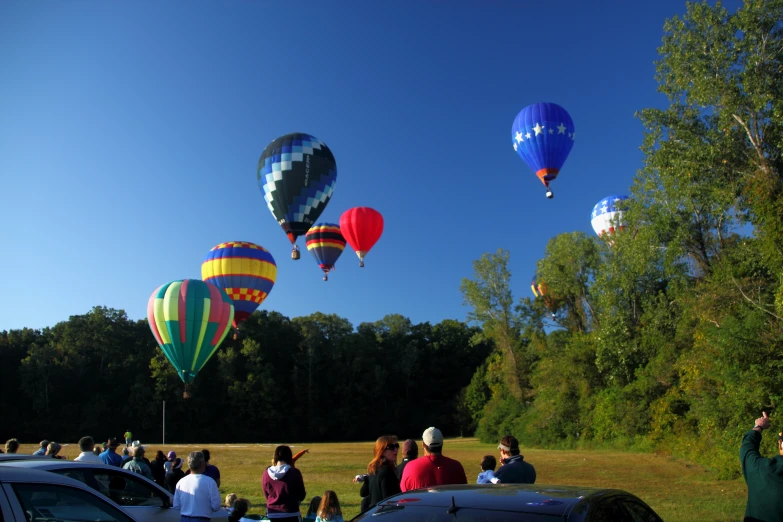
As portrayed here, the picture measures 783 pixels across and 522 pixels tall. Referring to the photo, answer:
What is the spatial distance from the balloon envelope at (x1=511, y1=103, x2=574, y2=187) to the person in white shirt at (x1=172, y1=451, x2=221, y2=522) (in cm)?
2634

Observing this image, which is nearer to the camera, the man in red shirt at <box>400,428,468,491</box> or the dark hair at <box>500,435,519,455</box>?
the man in red shirt at <box>400,428,468,491</box>

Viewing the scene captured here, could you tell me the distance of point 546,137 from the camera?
2991 centimetres

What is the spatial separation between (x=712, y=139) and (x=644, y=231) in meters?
Result: 6.68

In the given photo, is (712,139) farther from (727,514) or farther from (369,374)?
(369,374)

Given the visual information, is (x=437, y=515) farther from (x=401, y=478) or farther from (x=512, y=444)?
(x=512, y=444)

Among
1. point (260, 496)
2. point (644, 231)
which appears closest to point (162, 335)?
point (260, 496)

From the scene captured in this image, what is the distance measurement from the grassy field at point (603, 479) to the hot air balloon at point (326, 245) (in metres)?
17.0

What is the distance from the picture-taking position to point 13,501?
3.30 meters

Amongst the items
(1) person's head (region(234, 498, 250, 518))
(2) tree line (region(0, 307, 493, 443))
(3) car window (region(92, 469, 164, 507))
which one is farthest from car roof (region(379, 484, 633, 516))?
(2) tree line (region(0, 307, 493, 443))

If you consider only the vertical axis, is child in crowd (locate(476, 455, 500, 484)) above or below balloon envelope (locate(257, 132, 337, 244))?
below

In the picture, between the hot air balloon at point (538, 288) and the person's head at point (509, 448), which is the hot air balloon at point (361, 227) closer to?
the hot air balloon at point (538, 288)

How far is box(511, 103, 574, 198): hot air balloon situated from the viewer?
30.0 m

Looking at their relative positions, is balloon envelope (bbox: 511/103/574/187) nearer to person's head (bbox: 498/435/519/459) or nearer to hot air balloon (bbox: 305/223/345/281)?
hot air balloon (bbox: 305/223/345/281)

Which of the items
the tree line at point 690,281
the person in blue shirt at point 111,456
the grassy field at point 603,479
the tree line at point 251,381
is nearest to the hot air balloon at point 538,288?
the tree line at point 690,281
